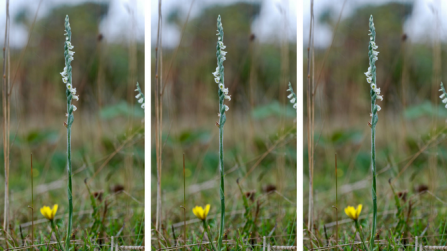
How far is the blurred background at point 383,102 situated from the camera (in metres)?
2.10

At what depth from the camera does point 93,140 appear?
219 cm

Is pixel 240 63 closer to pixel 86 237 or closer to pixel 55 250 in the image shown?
pixel 86 237

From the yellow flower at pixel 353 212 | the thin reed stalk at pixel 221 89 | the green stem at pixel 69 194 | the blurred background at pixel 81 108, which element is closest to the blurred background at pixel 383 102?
Result: the yellow flower at pixel 353 212

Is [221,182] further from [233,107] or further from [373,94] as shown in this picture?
[373,94]

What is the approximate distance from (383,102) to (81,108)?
1.71 metres

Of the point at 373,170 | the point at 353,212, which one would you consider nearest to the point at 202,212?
the point at 353,212

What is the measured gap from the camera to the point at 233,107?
2164 millimetres

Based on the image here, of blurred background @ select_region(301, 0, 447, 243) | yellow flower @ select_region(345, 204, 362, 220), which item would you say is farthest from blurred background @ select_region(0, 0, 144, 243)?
yellow flower @ select_region(345, 204, 362, 220)

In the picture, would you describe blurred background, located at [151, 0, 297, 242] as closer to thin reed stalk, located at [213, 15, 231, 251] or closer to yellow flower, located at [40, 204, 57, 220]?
thin reed stalk, located at [213, 15, 231, 251]

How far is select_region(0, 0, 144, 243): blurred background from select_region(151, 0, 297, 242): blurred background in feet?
0.45

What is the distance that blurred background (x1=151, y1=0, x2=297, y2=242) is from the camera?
214 centimetres

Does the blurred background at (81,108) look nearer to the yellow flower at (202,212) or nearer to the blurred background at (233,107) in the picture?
the blurred background at (233,107)

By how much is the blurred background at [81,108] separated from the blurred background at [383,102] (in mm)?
995

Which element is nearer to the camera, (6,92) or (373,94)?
(373,94)
